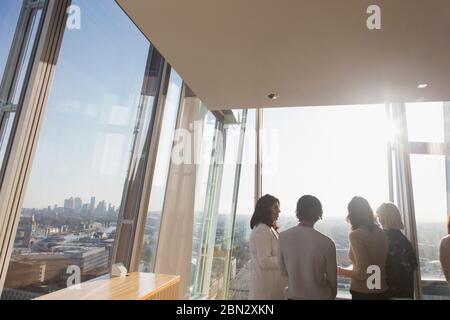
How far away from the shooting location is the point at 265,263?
7.13 ft

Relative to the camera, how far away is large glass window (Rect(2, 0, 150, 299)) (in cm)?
150

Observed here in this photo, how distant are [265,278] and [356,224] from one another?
802 millimetres

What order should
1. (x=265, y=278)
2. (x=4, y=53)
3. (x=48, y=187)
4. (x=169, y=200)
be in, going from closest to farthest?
(x=4, y=53), (x=48, y=187), (x=265, y=278), (x=169, y=200)

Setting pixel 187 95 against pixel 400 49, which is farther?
pixel 187 95

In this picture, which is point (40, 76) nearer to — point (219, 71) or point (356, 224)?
point (219, 71)

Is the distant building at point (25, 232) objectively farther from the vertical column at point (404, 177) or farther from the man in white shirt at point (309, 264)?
the vertical column at point (404, 177)

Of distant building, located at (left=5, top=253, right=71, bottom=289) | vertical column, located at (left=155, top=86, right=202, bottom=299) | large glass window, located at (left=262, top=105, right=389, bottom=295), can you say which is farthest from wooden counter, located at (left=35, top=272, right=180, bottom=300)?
large glass window, located at (left=262, top=105, right=389, bottom=295)

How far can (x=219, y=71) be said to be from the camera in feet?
7.47

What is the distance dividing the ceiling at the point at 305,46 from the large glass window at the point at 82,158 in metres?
0.40

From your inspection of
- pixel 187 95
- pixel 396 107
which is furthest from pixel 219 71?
pixel 396 107

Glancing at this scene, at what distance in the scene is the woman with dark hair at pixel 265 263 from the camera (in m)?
2.20

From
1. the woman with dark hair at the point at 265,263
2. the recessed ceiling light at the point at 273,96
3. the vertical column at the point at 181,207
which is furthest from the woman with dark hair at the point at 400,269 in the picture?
the vertical column at the point at 181,207

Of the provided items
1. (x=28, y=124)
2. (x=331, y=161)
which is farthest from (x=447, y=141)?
(x=28, y=124)

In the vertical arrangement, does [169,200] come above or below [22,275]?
above
